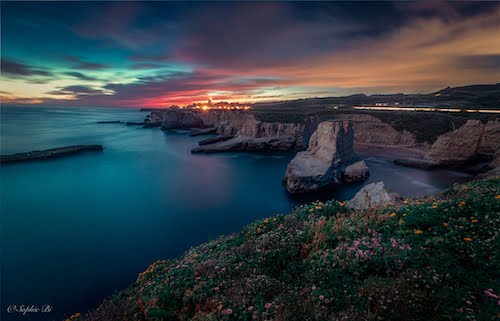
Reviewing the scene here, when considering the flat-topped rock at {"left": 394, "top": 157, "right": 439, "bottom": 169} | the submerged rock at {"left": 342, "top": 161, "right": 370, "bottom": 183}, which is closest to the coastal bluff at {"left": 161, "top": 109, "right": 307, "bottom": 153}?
the flat-topped rock at {"left": 394, "top": 157, "right": 439, "bottom": 169}

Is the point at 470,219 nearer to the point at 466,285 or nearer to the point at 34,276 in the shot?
the point at 466,285

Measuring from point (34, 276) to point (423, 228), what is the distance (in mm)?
21430

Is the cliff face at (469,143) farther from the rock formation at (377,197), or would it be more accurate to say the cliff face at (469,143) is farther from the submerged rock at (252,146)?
the submerged rock at (252,146)

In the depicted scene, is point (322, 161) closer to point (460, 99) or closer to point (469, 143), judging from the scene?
point (469, 143)

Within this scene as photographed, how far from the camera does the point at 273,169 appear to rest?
41812 mm

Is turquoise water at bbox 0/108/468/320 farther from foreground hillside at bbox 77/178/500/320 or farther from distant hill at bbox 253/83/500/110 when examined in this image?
distant hill at bbox 253/83/500/110

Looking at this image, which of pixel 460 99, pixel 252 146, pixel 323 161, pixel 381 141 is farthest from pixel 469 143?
pixel 460 99

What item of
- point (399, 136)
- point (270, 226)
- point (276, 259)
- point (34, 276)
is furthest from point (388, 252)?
point (399, 136)

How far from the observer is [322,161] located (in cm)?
3300

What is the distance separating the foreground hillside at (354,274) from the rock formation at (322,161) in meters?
21.1

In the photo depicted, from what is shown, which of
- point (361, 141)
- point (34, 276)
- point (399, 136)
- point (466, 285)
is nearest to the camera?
point (466, 285)

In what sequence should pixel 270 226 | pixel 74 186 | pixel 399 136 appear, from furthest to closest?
pixel 399 136 < pixel 74 186 < pixel 270 226

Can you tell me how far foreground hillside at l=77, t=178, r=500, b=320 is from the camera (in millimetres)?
4258

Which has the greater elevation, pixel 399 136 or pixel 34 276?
pixel 399 136
